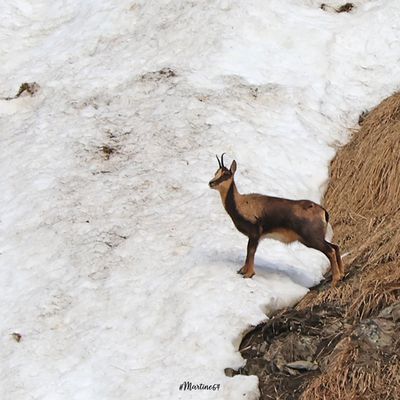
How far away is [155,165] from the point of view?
37.2 feet

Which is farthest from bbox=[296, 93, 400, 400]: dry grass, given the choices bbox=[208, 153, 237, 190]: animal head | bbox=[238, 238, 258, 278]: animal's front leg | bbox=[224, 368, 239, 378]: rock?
bbox=[208, 153, 237, 190]: animal head

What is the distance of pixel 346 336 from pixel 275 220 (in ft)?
5.85

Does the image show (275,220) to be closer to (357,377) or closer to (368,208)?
(368,208)

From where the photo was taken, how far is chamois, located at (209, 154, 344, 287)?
8.63 metres

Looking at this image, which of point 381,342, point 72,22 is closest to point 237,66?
point 72,22

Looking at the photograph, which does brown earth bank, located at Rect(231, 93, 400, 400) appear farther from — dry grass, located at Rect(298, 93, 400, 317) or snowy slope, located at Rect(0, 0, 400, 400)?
snowy slope, located at Rect(0, 0, 400, 400)

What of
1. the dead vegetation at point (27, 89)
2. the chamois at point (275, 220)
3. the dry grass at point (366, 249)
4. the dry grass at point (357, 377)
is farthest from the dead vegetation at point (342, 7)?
the dry grass at point (357, 377)

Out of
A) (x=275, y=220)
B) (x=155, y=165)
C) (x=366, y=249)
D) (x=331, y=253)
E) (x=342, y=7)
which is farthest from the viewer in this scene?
(x=342, y=7)

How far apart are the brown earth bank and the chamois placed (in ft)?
1.44

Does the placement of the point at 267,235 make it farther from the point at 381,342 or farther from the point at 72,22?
the point at 72,22

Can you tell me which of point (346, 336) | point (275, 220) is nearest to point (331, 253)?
point (275, 220)

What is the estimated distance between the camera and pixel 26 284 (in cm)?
942

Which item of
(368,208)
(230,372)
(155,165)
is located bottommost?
(368,208)

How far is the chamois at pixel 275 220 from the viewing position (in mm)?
8633
